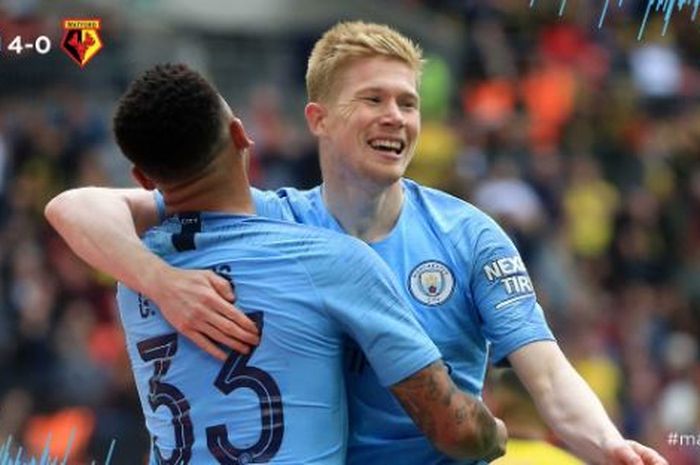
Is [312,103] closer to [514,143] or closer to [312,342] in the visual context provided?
[312,342]

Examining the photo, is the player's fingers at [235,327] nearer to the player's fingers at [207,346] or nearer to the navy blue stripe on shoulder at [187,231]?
the player's fingers at [207,346]

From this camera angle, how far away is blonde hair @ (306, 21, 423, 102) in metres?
4.57

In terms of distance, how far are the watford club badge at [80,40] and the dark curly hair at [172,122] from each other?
7.41 feet

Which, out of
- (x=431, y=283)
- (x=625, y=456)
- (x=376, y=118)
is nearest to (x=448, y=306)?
(x=431, y=283)

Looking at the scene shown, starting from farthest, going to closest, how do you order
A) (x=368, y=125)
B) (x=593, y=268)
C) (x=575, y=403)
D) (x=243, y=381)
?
(x=593, y=268), (x=368, y=125), (x=575, y=403), (x=243, y=381)

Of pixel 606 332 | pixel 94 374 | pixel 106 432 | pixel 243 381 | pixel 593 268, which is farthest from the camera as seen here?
pixel 593 268

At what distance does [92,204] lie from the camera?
4.30 meters

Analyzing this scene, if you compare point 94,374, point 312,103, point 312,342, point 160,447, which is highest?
point 312,103

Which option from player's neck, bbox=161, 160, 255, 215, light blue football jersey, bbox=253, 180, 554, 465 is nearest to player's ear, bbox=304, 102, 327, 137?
light blue football jersey, bbox=253, 180, 554, 465

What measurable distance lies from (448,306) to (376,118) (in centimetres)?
55

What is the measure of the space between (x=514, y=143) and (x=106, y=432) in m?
5.34

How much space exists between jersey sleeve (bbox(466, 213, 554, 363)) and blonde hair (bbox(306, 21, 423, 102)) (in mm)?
502

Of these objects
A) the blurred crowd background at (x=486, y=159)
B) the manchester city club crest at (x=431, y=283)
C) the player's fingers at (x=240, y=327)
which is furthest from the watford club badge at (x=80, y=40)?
the blurred crowd background at (x=486, y=159)

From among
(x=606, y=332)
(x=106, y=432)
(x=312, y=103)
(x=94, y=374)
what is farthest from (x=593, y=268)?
(x=312, y=103)
